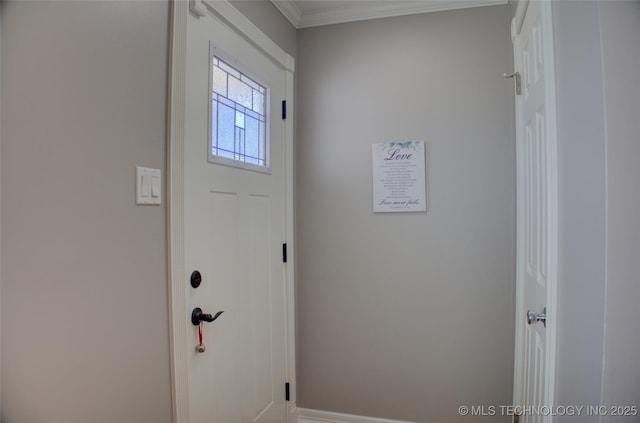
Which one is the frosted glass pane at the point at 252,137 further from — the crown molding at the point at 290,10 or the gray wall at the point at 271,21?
the crown molding at the point at 290,10

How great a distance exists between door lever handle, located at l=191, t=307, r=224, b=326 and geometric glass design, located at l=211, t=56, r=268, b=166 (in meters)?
0.65

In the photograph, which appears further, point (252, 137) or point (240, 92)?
point (252, 137)

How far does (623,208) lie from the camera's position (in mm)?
1007

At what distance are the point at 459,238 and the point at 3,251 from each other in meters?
2.03

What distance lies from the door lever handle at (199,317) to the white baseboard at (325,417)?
47.5 inches

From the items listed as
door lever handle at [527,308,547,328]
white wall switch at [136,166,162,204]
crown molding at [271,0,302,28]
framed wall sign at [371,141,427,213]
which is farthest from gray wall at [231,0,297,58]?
door lever handle at [527,308,547,328]

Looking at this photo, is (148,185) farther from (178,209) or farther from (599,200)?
(599,200)

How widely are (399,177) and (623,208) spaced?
4.18ft

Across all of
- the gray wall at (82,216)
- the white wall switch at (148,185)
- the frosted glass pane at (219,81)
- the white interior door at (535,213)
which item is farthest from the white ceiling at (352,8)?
the white wall switch at (148,185)

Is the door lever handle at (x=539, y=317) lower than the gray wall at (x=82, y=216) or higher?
lower

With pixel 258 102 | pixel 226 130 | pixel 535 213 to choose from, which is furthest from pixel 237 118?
pixel 535 213

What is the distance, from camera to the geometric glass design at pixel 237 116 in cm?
158

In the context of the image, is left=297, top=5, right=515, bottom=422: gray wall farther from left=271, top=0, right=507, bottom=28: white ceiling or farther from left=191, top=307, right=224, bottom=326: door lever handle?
left=191, top=307, right=224, bottom=326: door lever handle

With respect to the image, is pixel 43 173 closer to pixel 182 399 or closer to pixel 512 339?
pixel 182 399
